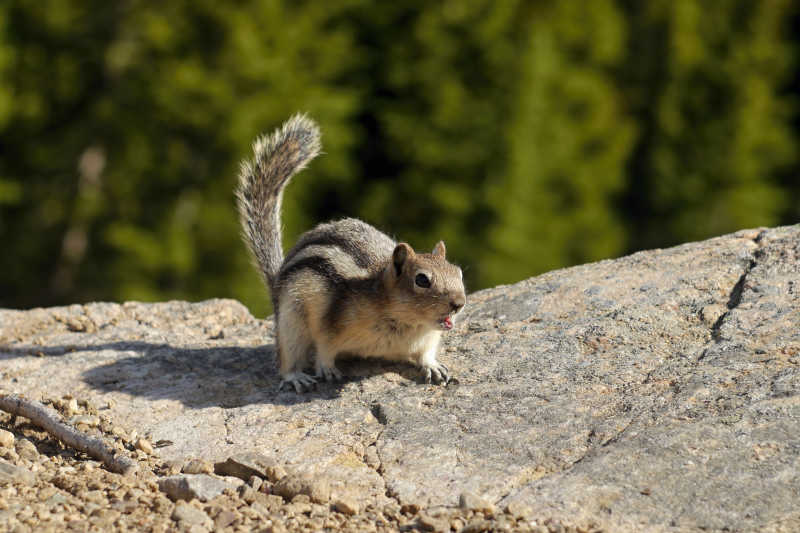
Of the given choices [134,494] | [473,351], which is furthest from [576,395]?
[134,494]

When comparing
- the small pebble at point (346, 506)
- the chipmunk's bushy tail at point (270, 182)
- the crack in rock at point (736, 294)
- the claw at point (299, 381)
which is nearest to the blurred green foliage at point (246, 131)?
the chipmunk's bushy tail at point (270, 182)

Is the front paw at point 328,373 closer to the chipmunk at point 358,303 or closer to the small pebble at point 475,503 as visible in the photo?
the chipmunk at point 358,303

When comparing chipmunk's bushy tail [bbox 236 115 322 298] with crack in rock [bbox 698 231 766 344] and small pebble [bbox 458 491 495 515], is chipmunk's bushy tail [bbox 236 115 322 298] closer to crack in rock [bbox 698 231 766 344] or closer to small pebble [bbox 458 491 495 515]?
crack in rock [bbox 698 231 766 344]

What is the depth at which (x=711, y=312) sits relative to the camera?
5633mm

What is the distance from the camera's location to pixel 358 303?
5.70 metres

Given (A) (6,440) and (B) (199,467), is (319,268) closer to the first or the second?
(B) (199,467)

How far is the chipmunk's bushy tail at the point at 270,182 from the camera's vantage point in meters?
6.61

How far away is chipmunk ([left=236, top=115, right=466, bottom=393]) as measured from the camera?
5578 mm

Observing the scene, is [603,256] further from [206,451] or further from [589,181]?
[206,451]

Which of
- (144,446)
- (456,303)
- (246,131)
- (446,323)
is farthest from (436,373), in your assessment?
(246,131)

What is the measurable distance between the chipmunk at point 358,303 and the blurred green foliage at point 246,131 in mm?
8795

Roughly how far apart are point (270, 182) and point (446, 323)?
5.85 ft

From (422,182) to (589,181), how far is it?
480 centimetres

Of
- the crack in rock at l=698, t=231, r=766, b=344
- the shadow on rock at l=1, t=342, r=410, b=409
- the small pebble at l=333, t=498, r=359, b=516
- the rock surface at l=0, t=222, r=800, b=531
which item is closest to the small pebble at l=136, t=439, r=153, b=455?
the rock surface at l=0, t=222, r=800, b=531
